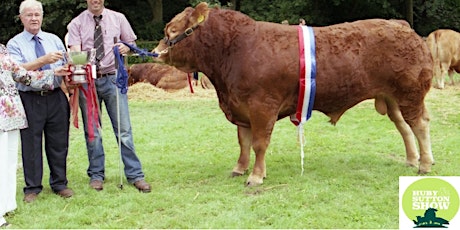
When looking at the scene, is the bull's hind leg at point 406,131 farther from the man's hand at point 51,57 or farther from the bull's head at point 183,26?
the man's hand at point 51,57

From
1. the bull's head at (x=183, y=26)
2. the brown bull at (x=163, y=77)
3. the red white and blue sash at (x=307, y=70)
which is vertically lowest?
the brown bull at (x=163, y=77)

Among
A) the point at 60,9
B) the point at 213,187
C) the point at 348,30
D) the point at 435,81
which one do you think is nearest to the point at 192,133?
the point at 213,187

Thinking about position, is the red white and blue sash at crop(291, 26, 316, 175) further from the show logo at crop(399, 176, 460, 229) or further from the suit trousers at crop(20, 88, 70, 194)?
the suit trousers at crop(20, 88, 70, 194)

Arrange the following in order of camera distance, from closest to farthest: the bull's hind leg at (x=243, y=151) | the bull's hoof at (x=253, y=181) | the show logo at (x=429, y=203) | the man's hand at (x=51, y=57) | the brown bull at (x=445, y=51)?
the show logo at (x=429, y=203) → the man's hand at (x=51, y=57) → the bull's hoof at (x=253, y=181) → the bull's hind leg at (x=243, y=151) → the brown bull at (x=445, y=51)

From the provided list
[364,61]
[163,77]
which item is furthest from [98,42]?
[163,77]

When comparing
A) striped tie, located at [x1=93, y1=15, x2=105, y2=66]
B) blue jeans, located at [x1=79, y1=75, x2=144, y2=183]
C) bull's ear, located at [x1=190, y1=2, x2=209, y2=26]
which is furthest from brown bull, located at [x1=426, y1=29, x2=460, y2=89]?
striped tie, located at [x1=93, y1=15, x2=105, y2=66]

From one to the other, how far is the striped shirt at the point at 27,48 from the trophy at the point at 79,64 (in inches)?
7.5

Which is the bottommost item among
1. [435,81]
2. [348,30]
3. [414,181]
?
[435,81]

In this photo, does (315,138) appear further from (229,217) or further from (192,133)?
(229,217)

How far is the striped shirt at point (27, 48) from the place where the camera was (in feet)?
16.5

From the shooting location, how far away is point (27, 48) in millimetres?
5086

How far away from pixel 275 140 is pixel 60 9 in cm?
1944

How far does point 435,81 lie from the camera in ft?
46.2

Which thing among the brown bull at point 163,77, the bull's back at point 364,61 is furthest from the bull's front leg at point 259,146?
the brown bull at point 163,77
